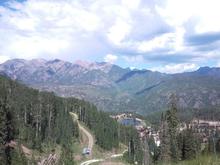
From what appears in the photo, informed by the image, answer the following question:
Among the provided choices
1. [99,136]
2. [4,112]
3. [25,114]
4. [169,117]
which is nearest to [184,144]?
[169,117]

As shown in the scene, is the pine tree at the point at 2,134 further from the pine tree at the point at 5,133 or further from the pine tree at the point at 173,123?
the pine tree at the point at 173,123

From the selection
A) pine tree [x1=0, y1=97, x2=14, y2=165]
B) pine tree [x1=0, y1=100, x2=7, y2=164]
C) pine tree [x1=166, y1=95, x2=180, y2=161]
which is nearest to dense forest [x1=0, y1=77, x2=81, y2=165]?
pine tree [x1=166, y1=95, x2=180, y2=161]

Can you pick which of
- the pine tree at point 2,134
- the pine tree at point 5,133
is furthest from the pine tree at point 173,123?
the pine tree at point 2,134

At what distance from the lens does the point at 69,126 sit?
7219 inches

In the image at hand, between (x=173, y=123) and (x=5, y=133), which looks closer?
(x=5, y=133)

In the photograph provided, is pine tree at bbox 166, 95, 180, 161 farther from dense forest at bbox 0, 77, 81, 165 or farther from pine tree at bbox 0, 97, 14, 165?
dense forest at bbox 0, 77, 81, 165

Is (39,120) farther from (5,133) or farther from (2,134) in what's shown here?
(2,134)

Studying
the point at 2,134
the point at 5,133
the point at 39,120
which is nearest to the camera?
the point at 2,134

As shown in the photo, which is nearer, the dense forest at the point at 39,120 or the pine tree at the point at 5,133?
the pine tree at the point at 5,133

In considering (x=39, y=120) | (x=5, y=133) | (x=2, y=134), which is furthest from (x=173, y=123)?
(x=39, y=120)

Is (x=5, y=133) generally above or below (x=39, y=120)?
above

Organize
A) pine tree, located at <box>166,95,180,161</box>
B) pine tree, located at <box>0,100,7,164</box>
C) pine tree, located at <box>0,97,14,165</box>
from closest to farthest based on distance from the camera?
1. pine tree, located at <box>0,100,7,164</box>
2. pine tree, located at <box>0,97,14,165</box>
3. pine tree, located at <box>166,95,180,161</box>

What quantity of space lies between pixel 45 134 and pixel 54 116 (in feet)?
55.7

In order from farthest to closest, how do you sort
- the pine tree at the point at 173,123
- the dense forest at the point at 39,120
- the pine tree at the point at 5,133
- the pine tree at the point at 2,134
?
the dense forest at the point at 39,120
the pine tree at the point at 173,123
the pine tree at the point at 5,133
the pine tree at the point at 2,134
